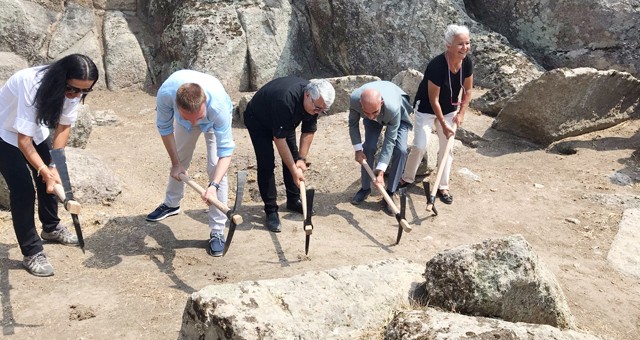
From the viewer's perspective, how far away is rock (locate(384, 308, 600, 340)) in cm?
339

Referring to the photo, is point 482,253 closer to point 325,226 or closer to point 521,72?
point 325,226

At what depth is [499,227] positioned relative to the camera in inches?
245

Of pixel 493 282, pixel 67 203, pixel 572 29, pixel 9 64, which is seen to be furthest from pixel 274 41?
pixel 493 282

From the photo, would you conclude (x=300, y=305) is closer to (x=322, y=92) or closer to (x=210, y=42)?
(x=322, y=92)

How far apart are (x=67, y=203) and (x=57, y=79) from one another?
0.89 m

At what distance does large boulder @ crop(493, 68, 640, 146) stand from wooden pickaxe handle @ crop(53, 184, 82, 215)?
592cm

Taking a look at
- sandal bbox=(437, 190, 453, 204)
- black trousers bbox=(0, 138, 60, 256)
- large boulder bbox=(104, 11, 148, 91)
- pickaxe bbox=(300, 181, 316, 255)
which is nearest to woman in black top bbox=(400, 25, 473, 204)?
sandal bbox=(437, 190, 453, 204)

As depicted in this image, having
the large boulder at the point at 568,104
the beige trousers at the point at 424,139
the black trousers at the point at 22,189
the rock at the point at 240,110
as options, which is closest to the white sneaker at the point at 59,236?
the black trousers at the point at 22,189

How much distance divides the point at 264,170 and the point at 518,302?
8.78 feet

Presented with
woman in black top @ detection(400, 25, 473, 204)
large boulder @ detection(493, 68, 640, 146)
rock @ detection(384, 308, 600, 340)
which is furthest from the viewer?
large boulder @ detection(493, 68, 640, 146)

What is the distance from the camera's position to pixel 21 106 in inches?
170

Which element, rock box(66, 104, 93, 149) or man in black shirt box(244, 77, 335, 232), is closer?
man in black shirt box(244, 77, 335, 232)

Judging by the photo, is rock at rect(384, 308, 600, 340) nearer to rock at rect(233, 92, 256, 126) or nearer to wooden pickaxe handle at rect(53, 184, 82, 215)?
wooden pickaxe handle at rect(53, 184, 82, 215)

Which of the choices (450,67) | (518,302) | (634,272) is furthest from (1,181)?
(634,272)
